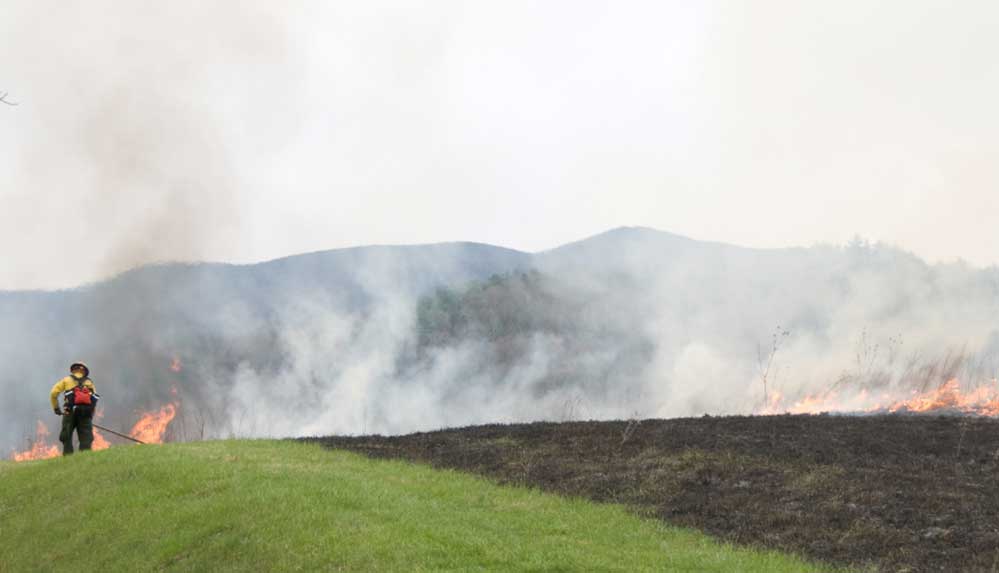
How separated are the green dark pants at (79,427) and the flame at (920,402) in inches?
820

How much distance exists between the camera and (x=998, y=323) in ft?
135

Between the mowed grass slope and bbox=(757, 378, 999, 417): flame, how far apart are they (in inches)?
607

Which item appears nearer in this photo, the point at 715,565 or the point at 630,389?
the point at 715,565

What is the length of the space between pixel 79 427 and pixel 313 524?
14.7 m

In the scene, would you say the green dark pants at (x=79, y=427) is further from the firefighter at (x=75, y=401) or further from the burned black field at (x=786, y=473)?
the burned black field at (x=786, y=473)

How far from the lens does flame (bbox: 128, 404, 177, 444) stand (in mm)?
37000

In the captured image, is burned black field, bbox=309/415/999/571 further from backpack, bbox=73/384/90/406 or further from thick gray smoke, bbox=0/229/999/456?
thick gray smoke, bbox=0/229/999/456

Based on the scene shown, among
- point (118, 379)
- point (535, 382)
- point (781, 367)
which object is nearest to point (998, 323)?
point (781, 367)

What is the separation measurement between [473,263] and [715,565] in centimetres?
9656

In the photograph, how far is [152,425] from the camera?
38062 mm

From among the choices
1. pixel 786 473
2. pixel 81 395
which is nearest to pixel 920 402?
pixel 786 473

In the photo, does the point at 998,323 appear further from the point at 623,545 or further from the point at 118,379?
the point at 118,379

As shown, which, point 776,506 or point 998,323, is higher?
point 998,323

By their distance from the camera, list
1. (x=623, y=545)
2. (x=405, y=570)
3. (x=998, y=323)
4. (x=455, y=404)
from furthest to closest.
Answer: (x=455, y=404) → (x=998, y=323) → (x=623, y=545) → (x=405, y=570)
